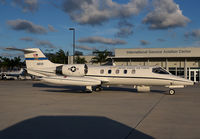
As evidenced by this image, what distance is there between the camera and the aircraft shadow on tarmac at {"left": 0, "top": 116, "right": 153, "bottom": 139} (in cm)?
606

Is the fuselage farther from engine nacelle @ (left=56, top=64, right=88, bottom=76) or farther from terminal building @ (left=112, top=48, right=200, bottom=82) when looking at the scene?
terminal building @ (left=112, top=48, right=200, bottom=82)

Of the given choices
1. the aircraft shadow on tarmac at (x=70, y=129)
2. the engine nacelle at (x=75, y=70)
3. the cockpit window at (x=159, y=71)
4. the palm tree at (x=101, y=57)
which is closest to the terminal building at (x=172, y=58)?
the palm tree at (x=101, y=57)

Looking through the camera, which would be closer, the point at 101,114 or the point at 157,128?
the point at 157,128

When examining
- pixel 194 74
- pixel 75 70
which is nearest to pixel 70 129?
pixel 75 70

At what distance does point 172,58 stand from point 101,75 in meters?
27.5

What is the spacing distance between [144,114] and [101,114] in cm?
186

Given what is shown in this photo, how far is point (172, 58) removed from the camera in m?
42.4

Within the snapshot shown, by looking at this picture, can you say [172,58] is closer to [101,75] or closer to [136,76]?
[136,76]

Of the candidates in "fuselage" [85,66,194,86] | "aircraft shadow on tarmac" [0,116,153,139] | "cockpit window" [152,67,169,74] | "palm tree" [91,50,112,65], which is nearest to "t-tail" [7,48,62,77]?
"fuselage" [85,66,194,86]

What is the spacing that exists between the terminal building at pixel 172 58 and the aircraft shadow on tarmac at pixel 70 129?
3598 cm

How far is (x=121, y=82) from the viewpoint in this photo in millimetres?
18609

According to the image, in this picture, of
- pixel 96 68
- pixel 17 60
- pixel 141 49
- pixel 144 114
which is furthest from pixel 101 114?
pixel 17 60

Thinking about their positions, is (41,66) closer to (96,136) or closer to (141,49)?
(96,136)

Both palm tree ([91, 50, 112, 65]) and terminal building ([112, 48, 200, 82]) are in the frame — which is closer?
terminal building ([112, 48, 200, 82])
